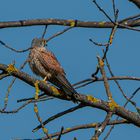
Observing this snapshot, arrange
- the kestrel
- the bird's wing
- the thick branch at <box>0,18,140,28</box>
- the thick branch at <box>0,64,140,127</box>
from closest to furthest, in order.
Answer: the thick branch at <box>0,64,140,127</box> < the thick branch at <box>0,18,140,28</box> < the bird's wing < the kestrel

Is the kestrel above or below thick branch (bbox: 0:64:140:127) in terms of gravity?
above

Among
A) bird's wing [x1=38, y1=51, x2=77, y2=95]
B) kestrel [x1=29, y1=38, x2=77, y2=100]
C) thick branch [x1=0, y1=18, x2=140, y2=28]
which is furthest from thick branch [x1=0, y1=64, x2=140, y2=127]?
kestrel [x1=29, y1=38, x2=77, y2=100]

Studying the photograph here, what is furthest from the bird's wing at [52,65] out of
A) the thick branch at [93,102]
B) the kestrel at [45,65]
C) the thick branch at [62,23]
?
the thick branch at [93,102]

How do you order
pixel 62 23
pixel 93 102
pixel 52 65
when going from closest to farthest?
pixel 93 102, pixel 62 23, pixel 52 65

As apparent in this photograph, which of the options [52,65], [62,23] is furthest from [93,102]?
[52,65]

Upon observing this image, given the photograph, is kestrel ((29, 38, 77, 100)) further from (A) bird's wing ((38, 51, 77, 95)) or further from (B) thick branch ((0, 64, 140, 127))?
(B) thick branch ((0, 64, 140, 127))

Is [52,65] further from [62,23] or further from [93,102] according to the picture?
[93,102]

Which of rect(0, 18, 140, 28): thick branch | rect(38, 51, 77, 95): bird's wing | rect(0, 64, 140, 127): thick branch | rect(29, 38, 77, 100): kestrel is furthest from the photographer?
rect(29, 38, 77, 100): kestrel

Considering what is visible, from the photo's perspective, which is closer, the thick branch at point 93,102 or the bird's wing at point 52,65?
the thick branch at point 93,102

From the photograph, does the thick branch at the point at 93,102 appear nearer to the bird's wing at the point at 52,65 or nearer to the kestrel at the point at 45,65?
the bird's wing at the point at 52,65

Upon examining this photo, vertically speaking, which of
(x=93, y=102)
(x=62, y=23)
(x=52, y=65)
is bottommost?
(x=93, y=102)

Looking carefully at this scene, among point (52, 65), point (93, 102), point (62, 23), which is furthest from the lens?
point (52, 65)

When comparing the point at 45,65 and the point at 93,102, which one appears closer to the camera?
the point at 93,102

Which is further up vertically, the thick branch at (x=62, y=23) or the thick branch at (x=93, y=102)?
the thick branch at (x=62, y=23)
